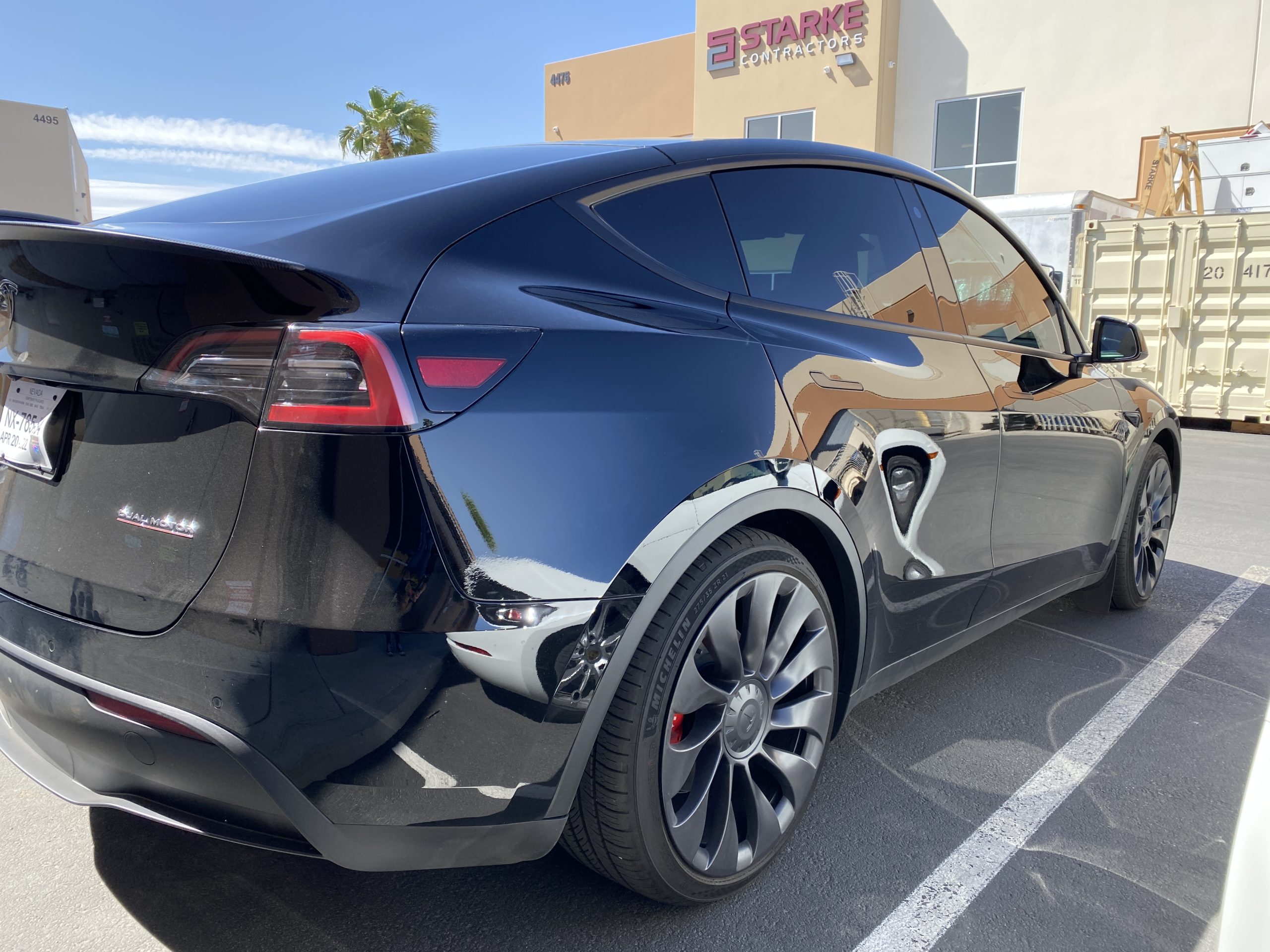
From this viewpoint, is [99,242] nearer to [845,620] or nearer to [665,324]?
[665,324]

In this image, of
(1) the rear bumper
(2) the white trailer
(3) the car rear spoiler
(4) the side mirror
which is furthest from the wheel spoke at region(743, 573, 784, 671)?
(2) the white trailer

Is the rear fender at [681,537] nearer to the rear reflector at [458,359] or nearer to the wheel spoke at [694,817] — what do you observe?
the wheel spoke at [694,817]

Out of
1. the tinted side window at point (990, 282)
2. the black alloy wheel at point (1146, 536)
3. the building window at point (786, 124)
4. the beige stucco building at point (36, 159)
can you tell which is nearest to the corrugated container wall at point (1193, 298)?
the black alloy wheel at point (1146, 536)

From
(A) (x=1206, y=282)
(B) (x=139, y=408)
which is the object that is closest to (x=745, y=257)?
(B) (x=139, y=408)

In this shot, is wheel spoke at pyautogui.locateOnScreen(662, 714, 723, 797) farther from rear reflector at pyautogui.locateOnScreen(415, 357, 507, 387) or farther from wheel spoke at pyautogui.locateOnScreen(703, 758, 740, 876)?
rear reflector at pyautogui.locateOnScreen(415, 357, 507, 387)

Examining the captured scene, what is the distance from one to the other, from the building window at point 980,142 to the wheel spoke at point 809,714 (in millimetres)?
17246

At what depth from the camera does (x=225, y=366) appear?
4.90 feet

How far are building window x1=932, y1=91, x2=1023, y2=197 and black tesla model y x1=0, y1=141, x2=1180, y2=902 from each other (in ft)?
56.6

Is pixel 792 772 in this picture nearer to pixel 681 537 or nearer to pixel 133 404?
pixel 681 537

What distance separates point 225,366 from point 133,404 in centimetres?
23

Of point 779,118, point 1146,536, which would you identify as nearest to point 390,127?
point 779,118

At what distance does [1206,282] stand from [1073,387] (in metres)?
9.29

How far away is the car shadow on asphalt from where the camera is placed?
1919 mm

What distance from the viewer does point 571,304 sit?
1695 millimetres
